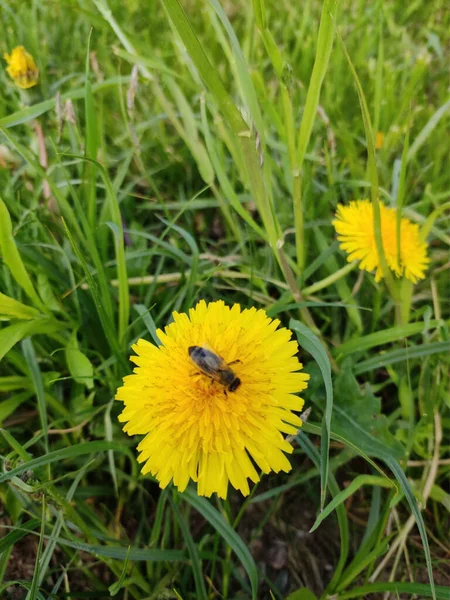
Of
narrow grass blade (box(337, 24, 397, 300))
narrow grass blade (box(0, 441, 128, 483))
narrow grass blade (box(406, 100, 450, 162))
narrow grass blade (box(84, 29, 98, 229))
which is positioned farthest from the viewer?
narrow grass blade (box(406, 100, 450, 162))

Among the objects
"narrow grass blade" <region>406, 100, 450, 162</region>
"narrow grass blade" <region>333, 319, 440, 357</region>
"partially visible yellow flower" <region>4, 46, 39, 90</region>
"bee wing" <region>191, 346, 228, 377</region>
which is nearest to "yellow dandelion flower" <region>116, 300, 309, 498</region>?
"bee wing" <region>191, 346, 228, 377</region>

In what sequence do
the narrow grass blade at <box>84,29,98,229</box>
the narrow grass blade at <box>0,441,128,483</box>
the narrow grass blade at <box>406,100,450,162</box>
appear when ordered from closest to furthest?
the narrow grass blade at <box>0,441,128,483</box>
the narrow grass blade at <box>84,29,98,229</box>
the narrow grass blade at <box>406,100,450,162</box>

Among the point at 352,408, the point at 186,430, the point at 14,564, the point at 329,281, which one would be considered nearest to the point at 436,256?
the point at 329,281

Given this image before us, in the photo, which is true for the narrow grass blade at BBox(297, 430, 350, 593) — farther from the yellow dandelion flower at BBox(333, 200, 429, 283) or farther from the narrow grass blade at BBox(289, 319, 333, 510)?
the yellow dandelion flower at BBox(333, 200, 429, 283)

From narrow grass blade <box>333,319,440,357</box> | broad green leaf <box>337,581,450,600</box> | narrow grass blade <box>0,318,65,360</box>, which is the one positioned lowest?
broad green leaf <box>337,581,450,600</box>

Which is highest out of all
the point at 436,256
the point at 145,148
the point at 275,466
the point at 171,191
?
the point at 145,148

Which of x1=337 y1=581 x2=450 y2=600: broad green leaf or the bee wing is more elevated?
the bee wing

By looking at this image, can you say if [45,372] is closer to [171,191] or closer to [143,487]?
[143,487]
